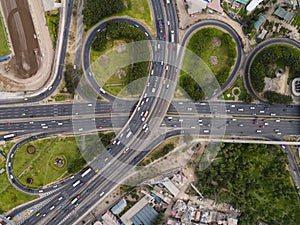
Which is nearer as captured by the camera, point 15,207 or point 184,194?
point 15,207

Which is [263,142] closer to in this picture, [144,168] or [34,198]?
[144,168]

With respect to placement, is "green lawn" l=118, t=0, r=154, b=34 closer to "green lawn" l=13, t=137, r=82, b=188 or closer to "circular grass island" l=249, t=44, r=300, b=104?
"circular grass island" l=249, t=44, r=300, b=104

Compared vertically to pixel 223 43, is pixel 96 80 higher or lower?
lower

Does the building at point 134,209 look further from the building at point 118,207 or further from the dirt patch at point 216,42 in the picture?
the dirt patch at point 216,42

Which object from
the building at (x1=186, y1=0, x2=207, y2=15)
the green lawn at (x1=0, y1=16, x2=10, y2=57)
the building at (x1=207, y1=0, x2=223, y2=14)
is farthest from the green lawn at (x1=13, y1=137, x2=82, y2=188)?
the building at (x1=207, y1=0, x2=223, y2=14)

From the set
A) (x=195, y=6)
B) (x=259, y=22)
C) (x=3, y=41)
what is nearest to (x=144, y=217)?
(x=195, y=6)

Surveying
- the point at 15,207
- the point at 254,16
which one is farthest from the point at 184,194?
the point at 254,16

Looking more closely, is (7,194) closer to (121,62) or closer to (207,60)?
(121,62)
